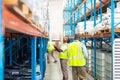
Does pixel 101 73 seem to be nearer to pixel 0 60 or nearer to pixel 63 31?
pixel 0 60

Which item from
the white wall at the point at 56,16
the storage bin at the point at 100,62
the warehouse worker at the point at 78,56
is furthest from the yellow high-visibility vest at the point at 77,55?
the white wall at the point at 56,16

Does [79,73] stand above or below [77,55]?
below

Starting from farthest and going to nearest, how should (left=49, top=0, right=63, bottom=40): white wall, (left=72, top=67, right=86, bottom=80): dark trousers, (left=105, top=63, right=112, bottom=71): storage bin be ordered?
1. (left=49, top=0, right=63, bottom=40): white wall
2. (left=72, top=67, right=86, bottom=80): dark trousers
3. (left=105, top=63, right=112, bottom=71): storage bin

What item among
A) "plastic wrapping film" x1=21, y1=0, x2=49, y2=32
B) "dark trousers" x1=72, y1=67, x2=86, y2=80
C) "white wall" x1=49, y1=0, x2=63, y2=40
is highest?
"white wall" x1=49, y1=0, x2=63, y2=40

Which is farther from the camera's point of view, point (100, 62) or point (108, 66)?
point (100, 62)

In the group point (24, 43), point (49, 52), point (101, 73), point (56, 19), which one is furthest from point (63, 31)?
point (101, 73)

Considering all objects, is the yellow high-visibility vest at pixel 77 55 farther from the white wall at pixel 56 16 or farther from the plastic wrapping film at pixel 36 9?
the white wall at pixel 56 16

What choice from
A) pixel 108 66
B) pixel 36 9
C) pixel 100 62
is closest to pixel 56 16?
pixel 100 62

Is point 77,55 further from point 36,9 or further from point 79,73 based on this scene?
point 36,9

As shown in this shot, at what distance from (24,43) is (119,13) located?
5.17m

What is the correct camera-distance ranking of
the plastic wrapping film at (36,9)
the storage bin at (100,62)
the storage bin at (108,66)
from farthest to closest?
the storage bin at (100,62), the storage bin at (108,66), the plastic wrapping film at (36,9)

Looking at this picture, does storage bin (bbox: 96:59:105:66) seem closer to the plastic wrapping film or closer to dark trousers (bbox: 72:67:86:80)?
dark trousers (bbox: 72:67:86:80)

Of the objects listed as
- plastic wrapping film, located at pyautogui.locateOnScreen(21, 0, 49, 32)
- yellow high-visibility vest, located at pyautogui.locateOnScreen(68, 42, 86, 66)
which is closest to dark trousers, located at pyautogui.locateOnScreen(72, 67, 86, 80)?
yellow high-visibility vest, located at pyautogui.locateOnScreen(68, 42, 86, 66)

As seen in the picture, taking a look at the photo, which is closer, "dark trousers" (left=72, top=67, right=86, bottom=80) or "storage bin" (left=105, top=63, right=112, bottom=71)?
"storage bin" (left=105, top=63, right=112, bottom=71)
